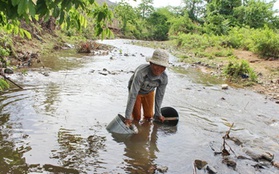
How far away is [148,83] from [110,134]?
3.44ft

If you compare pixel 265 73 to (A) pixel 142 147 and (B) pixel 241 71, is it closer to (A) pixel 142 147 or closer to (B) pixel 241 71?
(B) pixel 241 71

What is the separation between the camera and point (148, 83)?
14.9 feet

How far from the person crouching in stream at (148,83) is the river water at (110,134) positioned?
0.37m

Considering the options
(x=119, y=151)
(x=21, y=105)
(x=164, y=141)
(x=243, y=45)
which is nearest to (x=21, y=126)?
(x=21, y=105)

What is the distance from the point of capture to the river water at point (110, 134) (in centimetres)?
357

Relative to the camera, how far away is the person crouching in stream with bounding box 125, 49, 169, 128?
13.4ft

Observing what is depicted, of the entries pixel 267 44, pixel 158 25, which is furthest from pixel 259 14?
pixel 158 25

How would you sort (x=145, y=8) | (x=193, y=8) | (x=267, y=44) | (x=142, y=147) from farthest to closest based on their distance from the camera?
(x=145, y=8) < (x=193, y=8) < (x=267, y=44) < (x=142, y=147)

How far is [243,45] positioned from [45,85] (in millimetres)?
12356

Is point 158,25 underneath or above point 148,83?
above

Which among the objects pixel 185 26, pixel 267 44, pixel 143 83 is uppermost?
pixel 185 26

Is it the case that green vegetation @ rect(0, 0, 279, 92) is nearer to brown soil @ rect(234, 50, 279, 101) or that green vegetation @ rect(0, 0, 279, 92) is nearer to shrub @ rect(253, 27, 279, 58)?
shrub @ rect(253, 27, 279, 58)

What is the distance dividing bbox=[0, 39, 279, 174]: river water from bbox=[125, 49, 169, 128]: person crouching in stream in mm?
367

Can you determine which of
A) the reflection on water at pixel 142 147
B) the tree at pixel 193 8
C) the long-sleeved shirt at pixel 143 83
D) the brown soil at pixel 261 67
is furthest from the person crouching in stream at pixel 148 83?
the tree at pixel 193 8
